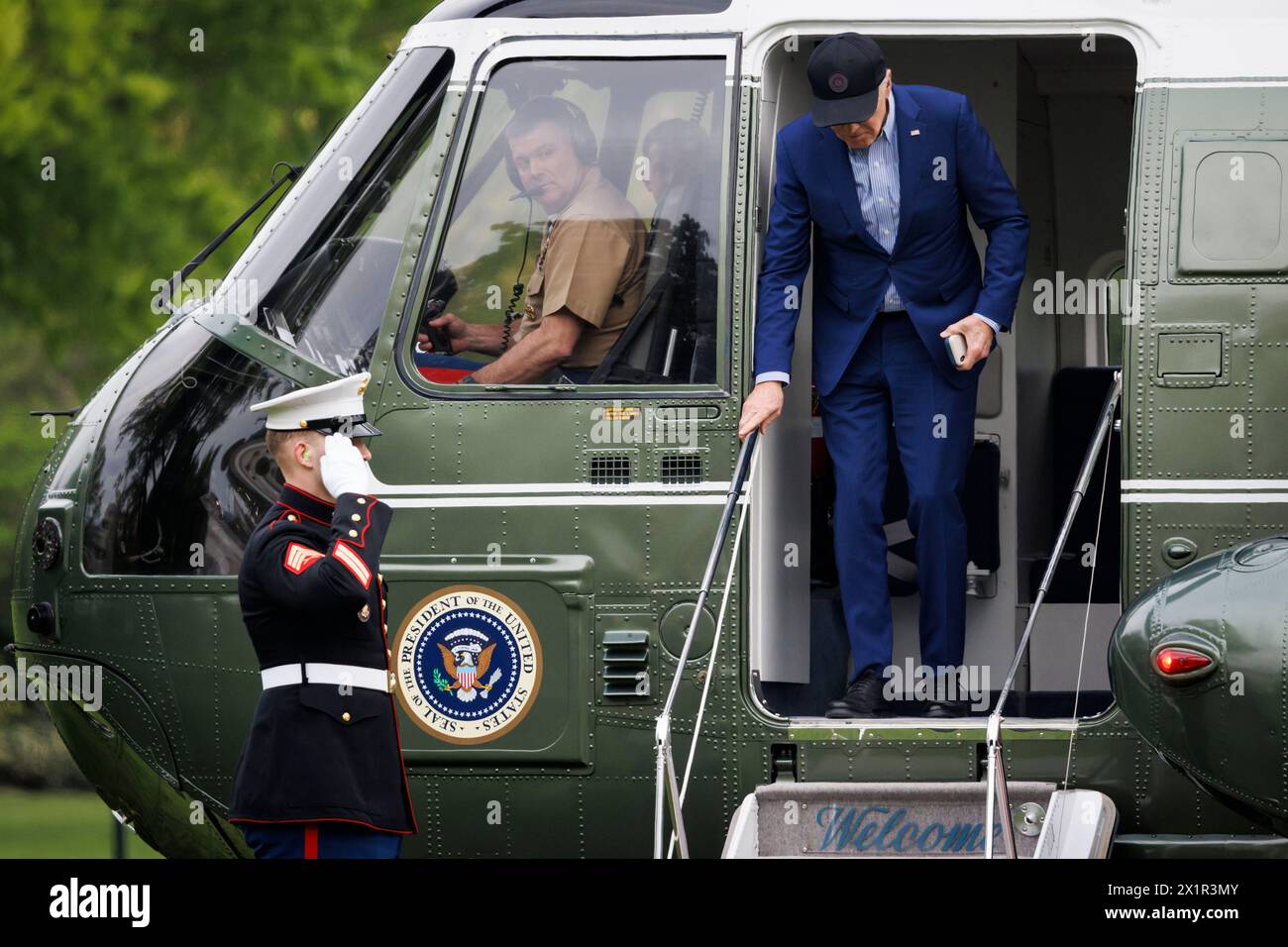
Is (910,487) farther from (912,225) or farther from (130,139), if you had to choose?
(130,139)

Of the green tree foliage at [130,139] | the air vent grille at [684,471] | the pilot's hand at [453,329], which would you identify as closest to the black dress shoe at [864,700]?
the air vent grille at [684,471]

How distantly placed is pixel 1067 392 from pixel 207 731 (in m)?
3.71

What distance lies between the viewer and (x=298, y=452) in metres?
5.86

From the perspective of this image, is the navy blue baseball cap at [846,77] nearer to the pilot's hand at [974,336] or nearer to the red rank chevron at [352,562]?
the pilot's hand at [974,336]

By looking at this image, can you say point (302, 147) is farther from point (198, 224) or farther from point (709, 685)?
point (709, 685)

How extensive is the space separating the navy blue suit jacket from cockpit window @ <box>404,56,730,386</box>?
217 millimetres

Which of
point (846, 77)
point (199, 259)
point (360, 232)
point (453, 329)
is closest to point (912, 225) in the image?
point (846, 77)

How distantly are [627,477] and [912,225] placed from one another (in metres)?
1.26

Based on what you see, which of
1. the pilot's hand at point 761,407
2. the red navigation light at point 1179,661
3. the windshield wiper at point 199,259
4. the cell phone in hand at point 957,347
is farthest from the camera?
the windshield wiper at point 199,259

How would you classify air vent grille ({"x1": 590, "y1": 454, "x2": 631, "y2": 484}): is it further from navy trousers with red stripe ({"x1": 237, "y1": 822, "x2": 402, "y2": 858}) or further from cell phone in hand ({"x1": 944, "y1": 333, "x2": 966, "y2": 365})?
navy trousers with red stripe ({"x1": 237, "y1": 822, "x2": 402, "y2": 858})

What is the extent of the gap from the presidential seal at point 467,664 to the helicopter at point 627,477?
0.04 ft

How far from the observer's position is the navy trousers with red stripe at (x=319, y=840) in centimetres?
575

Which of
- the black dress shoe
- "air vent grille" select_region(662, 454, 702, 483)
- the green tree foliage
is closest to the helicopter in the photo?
"air vent grille" select_region(662, 454, 702, 483)

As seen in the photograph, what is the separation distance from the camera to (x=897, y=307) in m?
6.66
